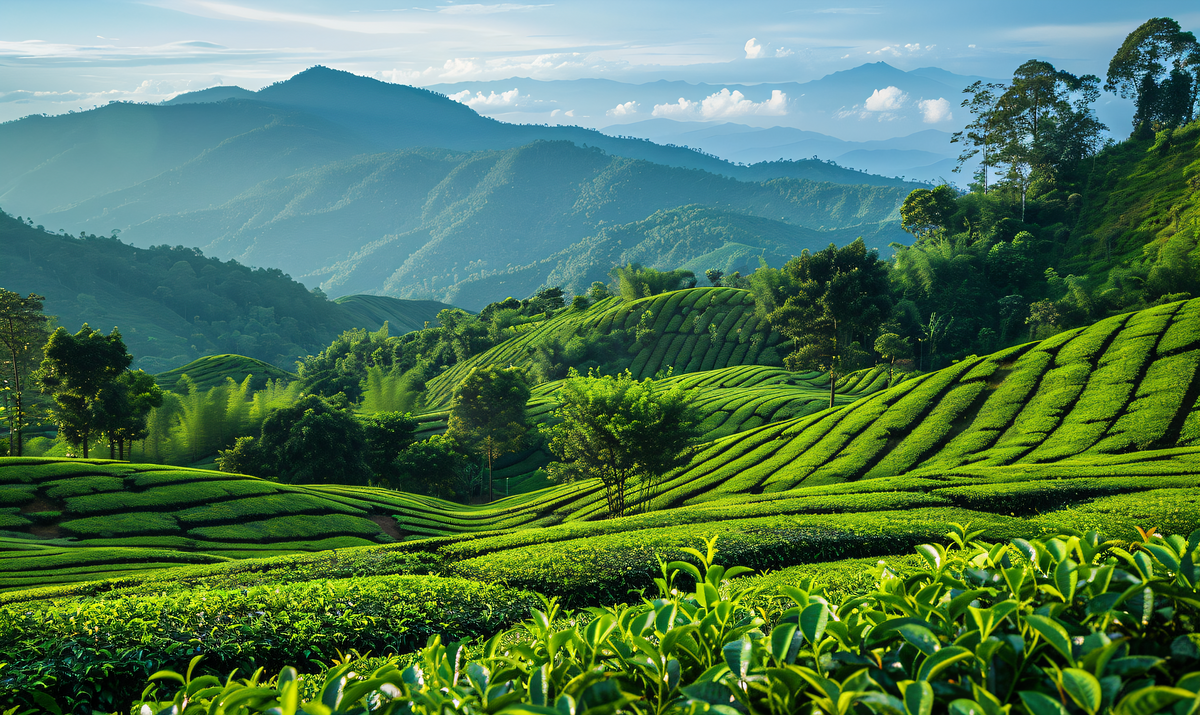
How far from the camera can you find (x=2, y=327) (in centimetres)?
3388

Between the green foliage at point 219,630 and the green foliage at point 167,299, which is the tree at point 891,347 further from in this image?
the green foliage at point 167,299

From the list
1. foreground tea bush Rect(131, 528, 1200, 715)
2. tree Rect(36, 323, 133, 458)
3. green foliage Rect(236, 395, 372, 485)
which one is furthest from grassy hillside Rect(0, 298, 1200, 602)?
tree Rect(36, 323, 133, 458)

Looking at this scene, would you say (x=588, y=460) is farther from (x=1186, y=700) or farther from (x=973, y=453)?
(x=1186, y=700)

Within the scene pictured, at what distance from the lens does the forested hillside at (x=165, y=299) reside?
16062cm

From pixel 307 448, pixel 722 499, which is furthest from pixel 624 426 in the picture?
pixel 307 448

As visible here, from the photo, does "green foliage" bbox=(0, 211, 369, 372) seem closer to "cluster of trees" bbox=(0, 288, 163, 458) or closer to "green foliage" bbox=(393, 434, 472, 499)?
"cluster of trees" bbox=(0, 288, 163, 458)

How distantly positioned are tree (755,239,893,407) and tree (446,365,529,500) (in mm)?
23744

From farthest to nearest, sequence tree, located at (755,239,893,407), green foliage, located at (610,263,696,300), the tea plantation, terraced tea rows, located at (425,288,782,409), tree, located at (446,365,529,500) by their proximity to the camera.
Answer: green foliage, located at (610,263,696,300) → terraced tea rows, located at (425,288,782,409) → tree, located at (446,365,529,500) → tree, located at (755,239,893,407) → the tea plantation

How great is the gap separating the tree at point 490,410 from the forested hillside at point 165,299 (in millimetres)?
135807

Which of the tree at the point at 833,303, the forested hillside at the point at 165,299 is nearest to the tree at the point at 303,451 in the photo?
the tree at the point at 833,303

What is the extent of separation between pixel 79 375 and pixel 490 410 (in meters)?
27.6

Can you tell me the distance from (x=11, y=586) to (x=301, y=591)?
35.2 ft

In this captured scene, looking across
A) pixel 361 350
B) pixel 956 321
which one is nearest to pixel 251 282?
pixel 361 350

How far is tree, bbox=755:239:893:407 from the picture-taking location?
38844mm
